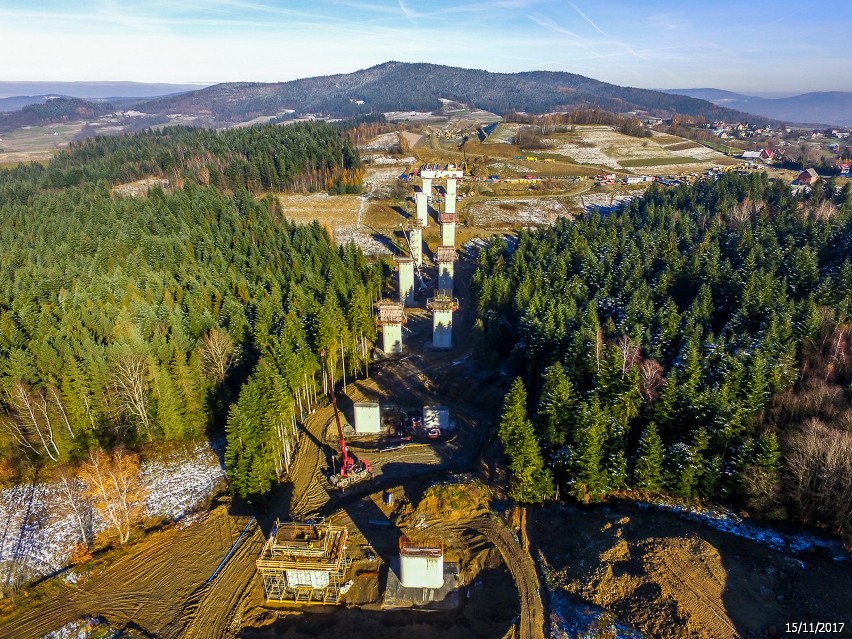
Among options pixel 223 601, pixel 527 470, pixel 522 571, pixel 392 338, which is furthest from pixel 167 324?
pixel 522 571

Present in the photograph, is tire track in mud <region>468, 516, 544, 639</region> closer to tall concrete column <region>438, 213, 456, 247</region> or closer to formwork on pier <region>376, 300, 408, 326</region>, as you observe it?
formwork on pier <region>376, 300, 408, 326</region>

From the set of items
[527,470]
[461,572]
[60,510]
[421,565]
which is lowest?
[60,510]

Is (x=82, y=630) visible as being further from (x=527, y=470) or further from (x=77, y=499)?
(x=527, y=470)

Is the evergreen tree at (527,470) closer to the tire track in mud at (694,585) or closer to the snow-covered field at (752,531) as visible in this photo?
the snow-covered field at (752,531)

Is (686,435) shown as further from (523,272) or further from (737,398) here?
(523,272)

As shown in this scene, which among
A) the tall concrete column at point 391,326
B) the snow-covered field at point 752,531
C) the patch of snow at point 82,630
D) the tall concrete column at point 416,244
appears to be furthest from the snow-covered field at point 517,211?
the patch of snow at point 82,630

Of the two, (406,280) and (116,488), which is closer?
(116,488)

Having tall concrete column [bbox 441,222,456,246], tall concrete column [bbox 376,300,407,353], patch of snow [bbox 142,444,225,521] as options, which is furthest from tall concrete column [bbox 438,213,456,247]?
patch of snow [bbox 142,444,225,521]
